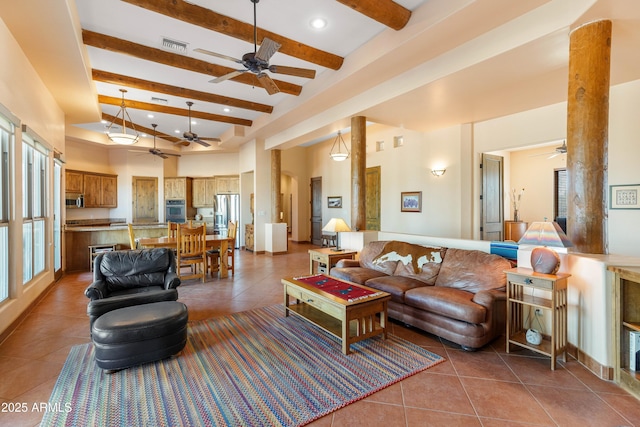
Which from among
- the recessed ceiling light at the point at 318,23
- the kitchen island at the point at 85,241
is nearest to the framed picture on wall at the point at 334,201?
the kitchen island at the point at 85,241

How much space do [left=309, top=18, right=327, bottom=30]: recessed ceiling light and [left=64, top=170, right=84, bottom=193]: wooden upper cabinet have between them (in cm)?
814

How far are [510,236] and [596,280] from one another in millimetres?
5127

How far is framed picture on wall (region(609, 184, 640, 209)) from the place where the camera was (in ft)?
13.4

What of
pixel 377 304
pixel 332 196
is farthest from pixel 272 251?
pixel 377 304

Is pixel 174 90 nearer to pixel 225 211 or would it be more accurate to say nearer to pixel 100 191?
pixel 225 211

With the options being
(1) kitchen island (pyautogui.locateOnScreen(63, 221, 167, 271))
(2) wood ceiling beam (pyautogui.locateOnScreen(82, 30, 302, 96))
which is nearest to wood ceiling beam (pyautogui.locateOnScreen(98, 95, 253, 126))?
(2) wood ceiling beam (pyautogui.locateOnScreen(82, 30, 302, 96))

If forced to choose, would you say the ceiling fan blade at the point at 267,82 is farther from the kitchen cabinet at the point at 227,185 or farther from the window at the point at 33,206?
the kitchen cabinet at the point at 227,185

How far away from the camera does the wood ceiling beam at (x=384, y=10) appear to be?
309cm

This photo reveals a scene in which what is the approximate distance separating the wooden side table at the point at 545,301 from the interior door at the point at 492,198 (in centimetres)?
382

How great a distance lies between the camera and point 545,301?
8.70 feet

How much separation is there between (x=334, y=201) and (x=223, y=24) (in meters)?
6.69

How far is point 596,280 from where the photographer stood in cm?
248

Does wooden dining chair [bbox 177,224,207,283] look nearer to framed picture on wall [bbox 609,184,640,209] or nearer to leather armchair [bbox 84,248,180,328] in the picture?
leather armchair [bbox 84,248,180,328]

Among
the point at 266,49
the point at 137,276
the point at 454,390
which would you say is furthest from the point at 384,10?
the point at 137,276
